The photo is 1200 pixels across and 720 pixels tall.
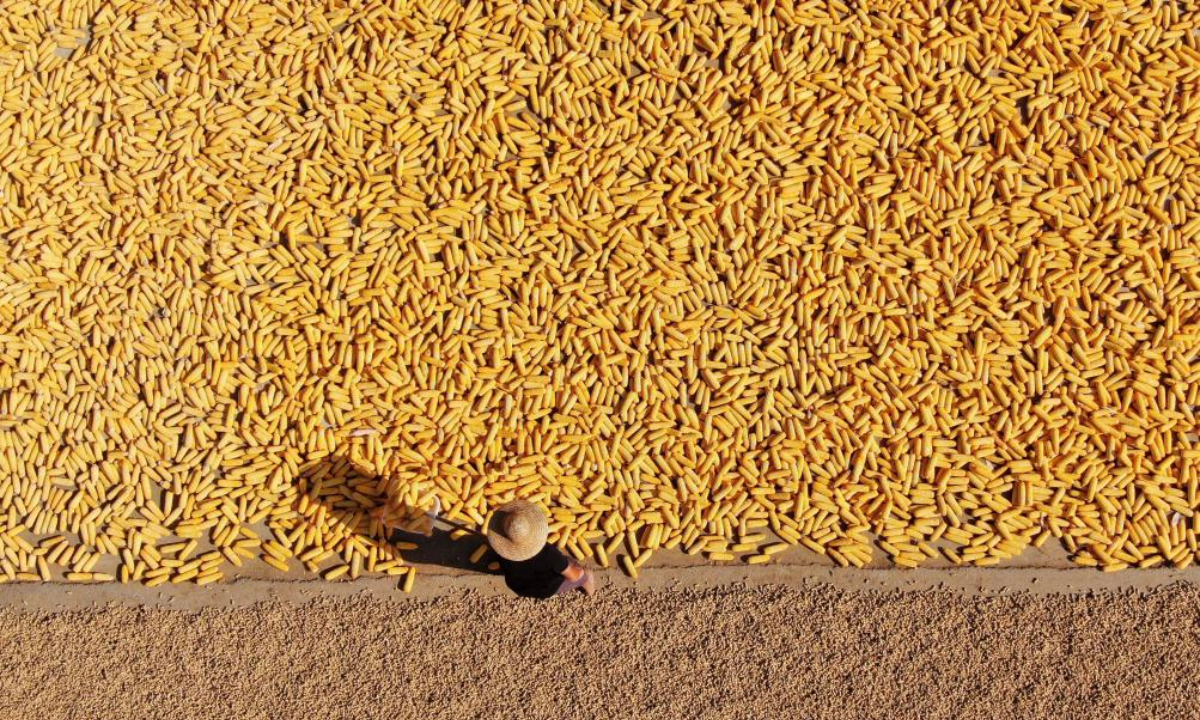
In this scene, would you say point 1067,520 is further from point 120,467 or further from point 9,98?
point 9,98

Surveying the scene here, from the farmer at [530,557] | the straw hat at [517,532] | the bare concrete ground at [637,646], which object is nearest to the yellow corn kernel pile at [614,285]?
the bare concrete ground at [637,646]

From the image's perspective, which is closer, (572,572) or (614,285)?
(572,572)

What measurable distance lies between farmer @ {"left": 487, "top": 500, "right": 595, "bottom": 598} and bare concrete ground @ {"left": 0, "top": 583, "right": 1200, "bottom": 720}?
0.30m

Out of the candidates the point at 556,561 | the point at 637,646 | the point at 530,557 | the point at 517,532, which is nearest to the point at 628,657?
the point at 637,646

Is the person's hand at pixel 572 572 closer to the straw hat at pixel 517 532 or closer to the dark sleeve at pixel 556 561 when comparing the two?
the dark sleeve at pixel 556 561

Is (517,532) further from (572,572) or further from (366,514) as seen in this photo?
(366,514)

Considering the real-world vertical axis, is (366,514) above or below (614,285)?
below

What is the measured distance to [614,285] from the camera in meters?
4.95

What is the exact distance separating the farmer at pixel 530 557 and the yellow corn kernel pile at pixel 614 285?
0.31 metres

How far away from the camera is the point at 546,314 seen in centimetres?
498

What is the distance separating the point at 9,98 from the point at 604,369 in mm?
3720

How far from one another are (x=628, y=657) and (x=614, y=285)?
74.6 inches

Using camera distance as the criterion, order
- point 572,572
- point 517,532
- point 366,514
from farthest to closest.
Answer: point 366,514, point 572,572, point 517,532

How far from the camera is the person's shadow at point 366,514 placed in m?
4.89
